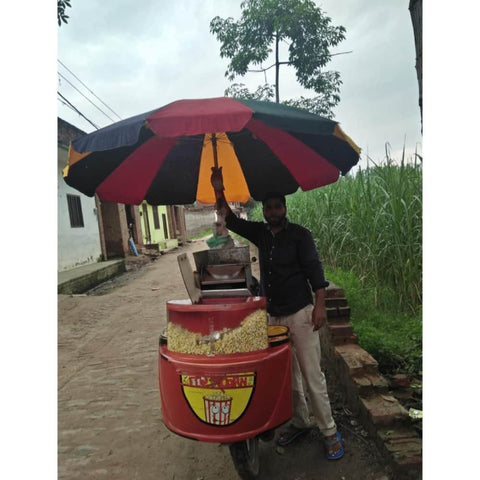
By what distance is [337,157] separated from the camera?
2.71 metres

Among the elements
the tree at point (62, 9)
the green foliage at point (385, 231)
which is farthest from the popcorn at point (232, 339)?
the tree at point (62, 9)

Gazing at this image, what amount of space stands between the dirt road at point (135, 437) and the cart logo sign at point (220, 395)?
0.75m

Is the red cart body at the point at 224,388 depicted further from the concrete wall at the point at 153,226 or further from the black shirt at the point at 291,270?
the concrete wall at the point at 153,226

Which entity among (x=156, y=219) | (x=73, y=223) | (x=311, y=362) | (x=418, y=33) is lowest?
(x=311, y=362)

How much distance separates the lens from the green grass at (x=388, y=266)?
3262 mm

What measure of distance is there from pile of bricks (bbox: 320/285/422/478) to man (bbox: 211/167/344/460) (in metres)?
0.30

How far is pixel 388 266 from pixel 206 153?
244 cm

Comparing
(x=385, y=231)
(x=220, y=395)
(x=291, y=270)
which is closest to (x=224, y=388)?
(x=220, y=395)

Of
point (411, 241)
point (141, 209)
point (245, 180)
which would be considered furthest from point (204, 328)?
point (141, 209)

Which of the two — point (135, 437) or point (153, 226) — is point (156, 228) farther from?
point (135, 437)

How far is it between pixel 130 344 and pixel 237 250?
3.06 meters

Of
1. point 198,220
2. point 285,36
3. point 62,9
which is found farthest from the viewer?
point 198,220

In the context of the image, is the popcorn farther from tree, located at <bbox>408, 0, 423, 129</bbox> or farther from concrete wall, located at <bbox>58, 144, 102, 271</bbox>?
concrete wall, located at <bbox>58, 144, 102, 271</bbox>

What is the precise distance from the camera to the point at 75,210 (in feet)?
36.8
